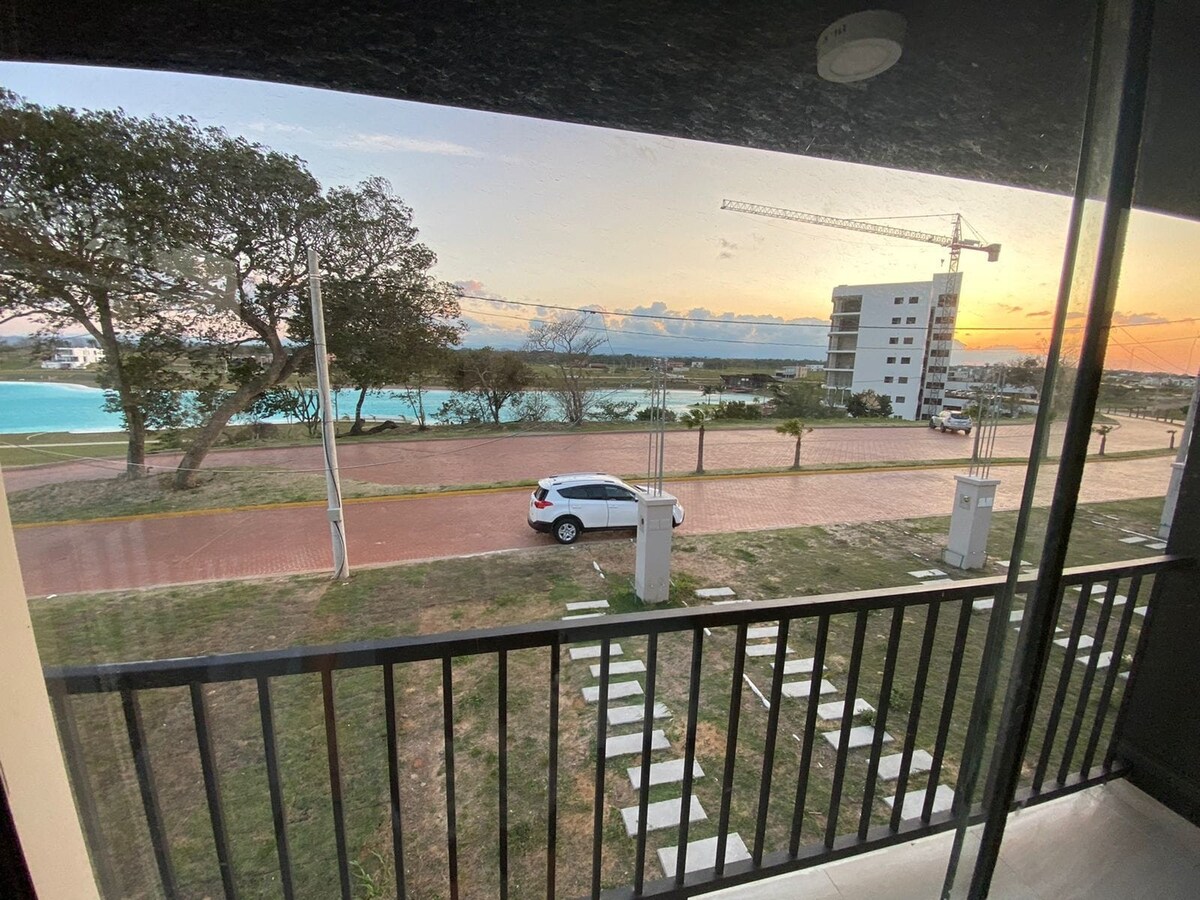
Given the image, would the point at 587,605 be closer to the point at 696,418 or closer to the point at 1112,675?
the point at 696,418

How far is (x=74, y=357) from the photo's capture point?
60cm

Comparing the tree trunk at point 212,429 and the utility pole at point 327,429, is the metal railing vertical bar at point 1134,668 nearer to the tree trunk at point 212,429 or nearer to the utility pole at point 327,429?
the utility pole at point 327,429

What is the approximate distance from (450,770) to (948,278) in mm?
1478

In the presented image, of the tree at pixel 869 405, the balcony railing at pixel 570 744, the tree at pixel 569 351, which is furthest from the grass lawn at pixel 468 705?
the tree at pixel 569 351

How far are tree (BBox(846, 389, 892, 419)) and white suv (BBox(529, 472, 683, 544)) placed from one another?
48 centimetres

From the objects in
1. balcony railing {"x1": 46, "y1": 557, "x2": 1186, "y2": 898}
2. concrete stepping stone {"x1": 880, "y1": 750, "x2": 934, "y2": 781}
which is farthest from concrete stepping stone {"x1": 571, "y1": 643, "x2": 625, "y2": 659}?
concrete stepping stone {"x1": 880, "y1": 750, "x2": 934, "y2": 781}

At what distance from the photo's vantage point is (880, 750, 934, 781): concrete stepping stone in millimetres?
1152

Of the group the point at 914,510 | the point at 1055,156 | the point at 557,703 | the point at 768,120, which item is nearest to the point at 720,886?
the point at 557,703

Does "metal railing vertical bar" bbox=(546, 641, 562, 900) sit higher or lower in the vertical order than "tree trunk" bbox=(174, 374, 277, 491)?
lower

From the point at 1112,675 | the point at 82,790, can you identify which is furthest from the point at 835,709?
the point at 82,790

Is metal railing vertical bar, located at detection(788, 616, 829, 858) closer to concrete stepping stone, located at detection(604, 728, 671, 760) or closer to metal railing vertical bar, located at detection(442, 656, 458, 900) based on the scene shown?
concrete stepping stone, located at detection(604, 728, 671, 760)

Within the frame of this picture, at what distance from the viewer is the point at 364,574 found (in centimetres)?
93

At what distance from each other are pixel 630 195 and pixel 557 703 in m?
1.08

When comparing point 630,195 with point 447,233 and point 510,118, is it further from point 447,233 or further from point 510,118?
point 447,233
